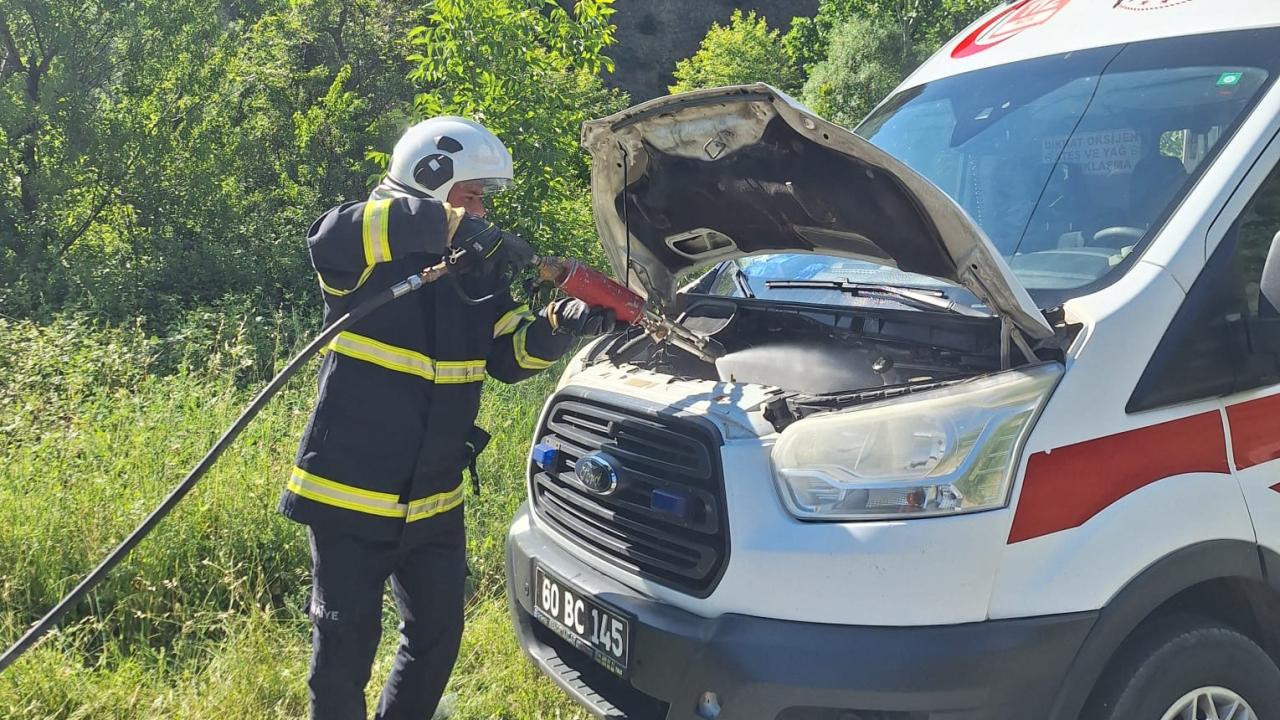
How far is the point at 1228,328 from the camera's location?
2.20 metres

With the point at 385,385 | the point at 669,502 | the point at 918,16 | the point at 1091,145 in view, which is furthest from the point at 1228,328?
the point at 918,16

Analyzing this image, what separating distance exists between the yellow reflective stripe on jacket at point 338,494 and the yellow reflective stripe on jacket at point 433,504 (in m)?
0.08

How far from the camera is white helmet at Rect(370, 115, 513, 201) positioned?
2.71m

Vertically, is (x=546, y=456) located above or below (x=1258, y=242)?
below

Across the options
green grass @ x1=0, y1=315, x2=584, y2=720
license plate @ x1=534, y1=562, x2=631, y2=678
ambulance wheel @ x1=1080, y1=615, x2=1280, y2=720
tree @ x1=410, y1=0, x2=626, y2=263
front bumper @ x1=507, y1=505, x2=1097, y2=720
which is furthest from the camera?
tree @ x1=410, y1=0, x2=626, y2=263

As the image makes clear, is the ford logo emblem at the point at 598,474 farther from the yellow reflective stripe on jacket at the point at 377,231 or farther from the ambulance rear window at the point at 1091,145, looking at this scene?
the ambulance rear window at the point at 1091,145

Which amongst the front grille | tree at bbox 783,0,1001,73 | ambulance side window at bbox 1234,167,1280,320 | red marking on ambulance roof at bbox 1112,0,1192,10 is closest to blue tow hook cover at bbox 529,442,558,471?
the front grille

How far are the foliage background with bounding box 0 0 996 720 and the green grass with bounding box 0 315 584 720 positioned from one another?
0.01m

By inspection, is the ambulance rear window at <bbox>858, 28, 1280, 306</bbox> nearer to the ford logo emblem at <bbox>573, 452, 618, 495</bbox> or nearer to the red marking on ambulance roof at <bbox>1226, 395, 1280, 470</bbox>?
the red marking on ambulance roof at <bbox>1226, 395, 1280, 470</bbox>

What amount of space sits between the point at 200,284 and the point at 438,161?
8178 mm

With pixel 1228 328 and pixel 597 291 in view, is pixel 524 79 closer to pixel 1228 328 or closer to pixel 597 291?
pixel 597 291

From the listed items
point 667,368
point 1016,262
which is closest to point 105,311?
point 667,368

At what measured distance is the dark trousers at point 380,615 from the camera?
8.52 feet

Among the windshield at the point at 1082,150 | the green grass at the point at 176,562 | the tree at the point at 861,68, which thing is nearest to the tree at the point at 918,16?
the tree at the point at 861,68
